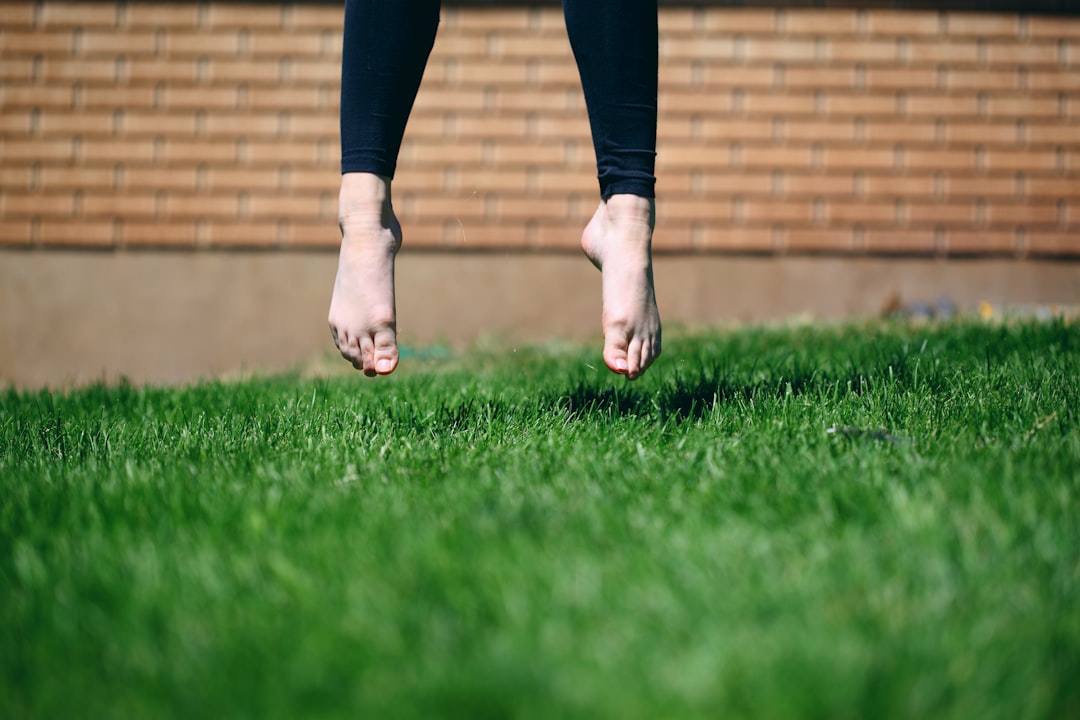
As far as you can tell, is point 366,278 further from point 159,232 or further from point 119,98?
point 119,98

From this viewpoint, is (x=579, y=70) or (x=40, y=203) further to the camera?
(x=40, y=203)

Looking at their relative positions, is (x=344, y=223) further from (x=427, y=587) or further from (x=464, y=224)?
(x=464, y=224)

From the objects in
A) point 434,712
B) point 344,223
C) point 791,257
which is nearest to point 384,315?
point 344,223

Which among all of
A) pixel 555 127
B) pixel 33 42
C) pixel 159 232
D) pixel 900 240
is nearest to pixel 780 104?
pixel 900 240

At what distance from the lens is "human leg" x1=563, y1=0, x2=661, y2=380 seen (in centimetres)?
222

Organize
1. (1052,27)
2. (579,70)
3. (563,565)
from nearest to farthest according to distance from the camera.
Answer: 1. (563,565)
2. (579,70)
3. (1052,27)

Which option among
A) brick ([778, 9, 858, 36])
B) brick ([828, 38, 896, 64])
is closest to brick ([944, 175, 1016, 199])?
brick ([828, 38, 896, 64])

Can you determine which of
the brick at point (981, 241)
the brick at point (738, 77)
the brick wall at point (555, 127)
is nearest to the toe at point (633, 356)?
the brick wall at point (555, 127)

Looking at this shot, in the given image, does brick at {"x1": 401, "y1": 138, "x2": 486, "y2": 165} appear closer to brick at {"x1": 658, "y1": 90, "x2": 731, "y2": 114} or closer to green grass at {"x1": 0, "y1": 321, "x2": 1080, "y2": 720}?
brick at {"x1": 658, "y1": 90, "x2": 731, "y2": 114}

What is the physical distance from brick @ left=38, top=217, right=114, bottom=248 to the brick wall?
0.09 meters

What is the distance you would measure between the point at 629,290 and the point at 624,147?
1.19 ft

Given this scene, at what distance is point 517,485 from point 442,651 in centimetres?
65

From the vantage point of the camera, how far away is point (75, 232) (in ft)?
18.3

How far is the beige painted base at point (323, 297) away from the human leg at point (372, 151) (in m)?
3.29
